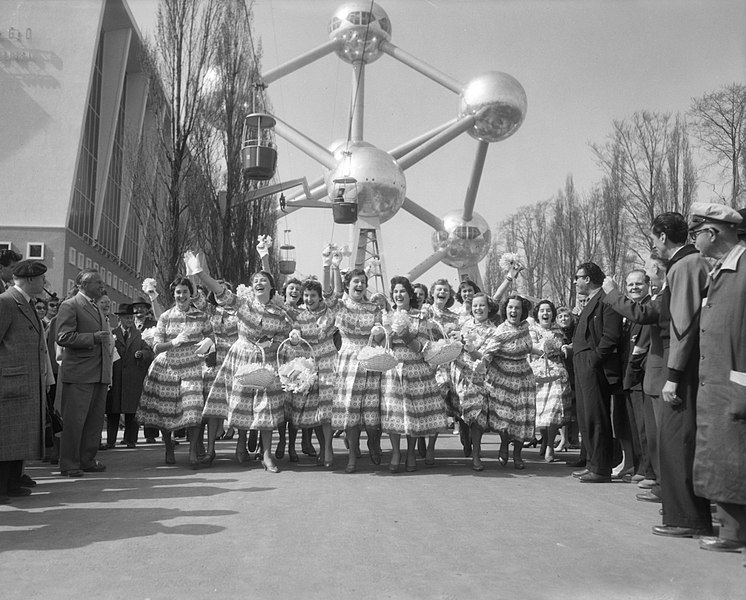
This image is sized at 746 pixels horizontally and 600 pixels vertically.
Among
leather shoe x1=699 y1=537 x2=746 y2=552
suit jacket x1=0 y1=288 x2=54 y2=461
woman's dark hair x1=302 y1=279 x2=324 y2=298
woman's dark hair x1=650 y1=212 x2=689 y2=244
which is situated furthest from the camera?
woman's dark hair x1=302 y1=279 x2=324 y2=298

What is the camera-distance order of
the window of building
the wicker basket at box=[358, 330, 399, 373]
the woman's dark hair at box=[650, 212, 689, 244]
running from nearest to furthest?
1. the woman's dark hair at box=[650, 212, 689, 244]
2. the wicker basket at box=[358, 330, 399, 373]
3. the window of building

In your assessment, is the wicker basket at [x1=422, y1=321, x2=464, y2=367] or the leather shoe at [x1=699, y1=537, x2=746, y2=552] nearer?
the leather shoe at [x1=699, y1=537, x2=746, y2=552]

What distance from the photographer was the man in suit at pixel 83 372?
7.88 metres

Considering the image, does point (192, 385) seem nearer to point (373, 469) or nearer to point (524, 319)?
point (373, 469)

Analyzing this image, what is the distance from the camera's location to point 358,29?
2367cm

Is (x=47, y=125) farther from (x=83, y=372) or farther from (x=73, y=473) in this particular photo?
(x=73, y=473)

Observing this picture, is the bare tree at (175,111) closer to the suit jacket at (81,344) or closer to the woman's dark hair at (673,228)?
the suit jacket at (81,344)

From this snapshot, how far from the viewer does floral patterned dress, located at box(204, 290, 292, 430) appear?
8219 mm

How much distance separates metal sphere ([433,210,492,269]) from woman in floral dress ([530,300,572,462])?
1718cm

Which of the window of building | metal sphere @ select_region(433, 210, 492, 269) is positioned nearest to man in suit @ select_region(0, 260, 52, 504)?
metal sphere @ select_region(433, 210, 492, 269)

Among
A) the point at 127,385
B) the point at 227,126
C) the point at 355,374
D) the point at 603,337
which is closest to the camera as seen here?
the point at 603,337

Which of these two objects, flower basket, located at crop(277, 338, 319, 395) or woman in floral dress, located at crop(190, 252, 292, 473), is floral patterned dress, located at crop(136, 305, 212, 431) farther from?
flower basket, located at crop(277, 338, 319, 395)

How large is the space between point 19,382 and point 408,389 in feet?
12.4

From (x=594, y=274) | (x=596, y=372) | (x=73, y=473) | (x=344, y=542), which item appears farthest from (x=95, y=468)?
(x=594, y=274)
